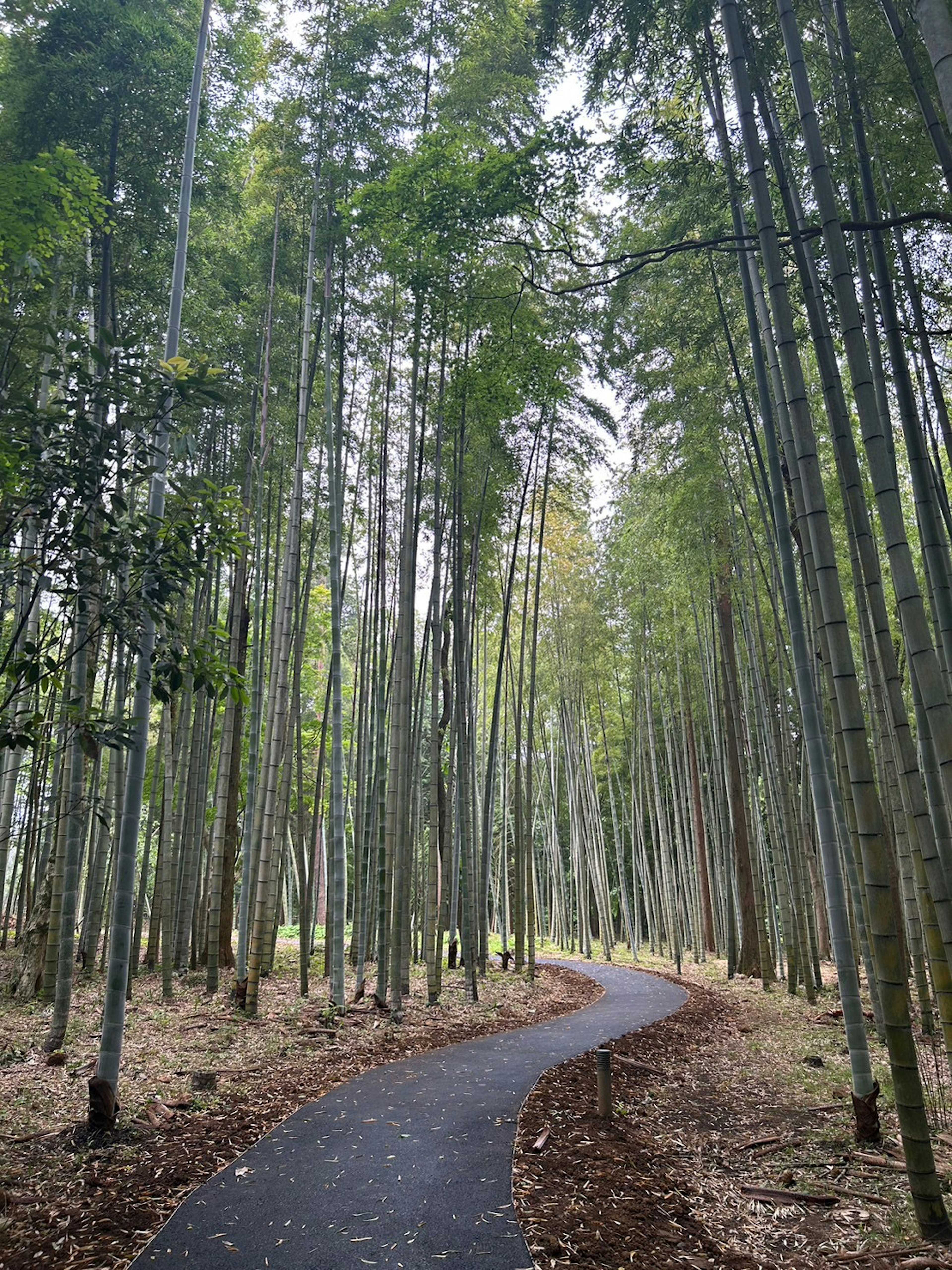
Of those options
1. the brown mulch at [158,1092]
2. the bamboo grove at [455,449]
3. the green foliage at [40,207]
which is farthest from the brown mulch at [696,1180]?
the green foliage at [40,207]

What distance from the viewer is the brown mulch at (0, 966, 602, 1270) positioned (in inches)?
95.3

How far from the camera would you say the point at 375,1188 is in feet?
8.82

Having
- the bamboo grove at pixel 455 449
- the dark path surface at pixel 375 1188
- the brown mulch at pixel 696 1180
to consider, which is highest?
the bamboo grove at pixel 455 449

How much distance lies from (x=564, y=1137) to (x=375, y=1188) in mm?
922

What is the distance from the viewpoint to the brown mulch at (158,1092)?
242 centimetres

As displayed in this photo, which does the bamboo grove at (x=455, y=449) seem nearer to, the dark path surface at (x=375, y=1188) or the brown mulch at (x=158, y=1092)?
the brown mulch at (x=158, y=1092)

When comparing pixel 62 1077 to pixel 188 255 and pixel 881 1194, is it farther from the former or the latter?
pixel 188 255

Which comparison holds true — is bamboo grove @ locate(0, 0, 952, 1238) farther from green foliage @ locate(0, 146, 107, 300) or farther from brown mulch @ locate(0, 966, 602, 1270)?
brown mulch @ locate(0, 966, 602, 1270)

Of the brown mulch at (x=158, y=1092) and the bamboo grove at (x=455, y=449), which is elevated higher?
the bamboo grove at (x=455, y=449)

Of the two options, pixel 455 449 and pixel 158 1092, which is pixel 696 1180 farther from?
pixel 455 449

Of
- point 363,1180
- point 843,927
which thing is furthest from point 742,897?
point 363,1180

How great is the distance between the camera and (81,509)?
Result: 2.37 meters

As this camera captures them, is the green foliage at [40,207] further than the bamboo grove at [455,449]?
Yes

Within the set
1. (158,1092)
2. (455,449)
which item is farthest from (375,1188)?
(455,449)
